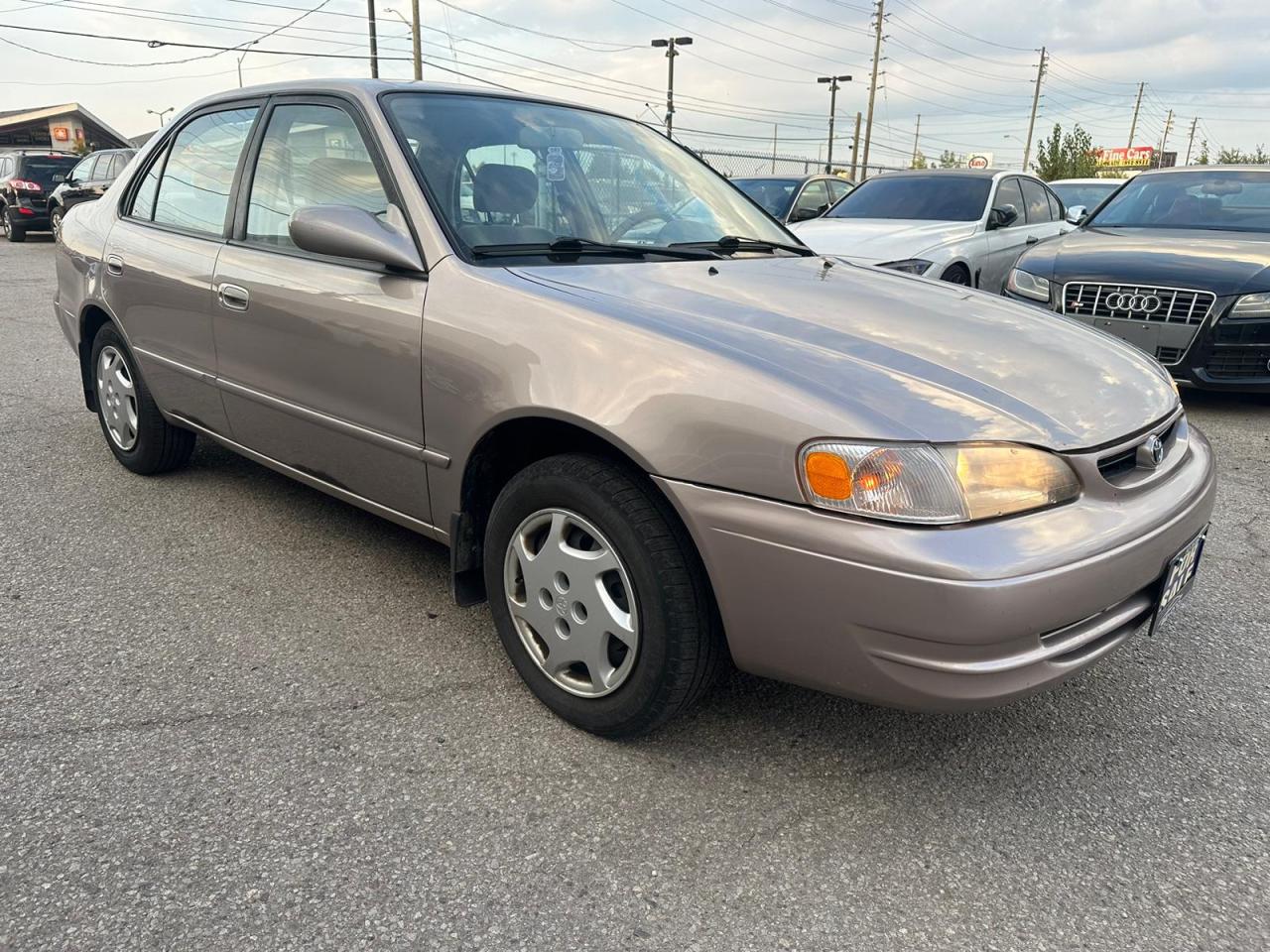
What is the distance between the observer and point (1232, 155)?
3022cm

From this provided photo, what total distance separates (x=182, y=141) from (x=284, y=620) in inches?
85.1

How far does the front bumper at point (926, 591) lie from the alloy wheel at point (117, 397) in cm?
309

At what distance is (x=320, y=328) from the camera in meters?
2.81

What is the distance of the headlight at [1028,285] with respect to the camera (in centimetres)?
596

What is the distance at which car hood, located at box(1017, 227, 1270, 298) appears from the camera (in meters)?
5.38

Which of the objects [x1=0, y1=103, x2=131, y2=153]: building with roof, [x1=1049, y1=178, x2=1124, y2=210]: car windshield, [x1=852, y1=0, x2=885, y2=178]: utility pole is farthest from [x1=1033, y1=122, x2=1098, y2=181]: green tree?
[x1=0, y1=103, x2=131, y2=153]: building with roof

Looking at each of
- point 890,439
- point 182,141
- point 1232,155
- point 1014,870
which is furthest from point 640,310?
point 1232,155

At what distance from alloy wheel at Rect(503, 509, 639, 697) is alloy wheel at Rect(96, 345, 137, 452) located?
8.26 feet

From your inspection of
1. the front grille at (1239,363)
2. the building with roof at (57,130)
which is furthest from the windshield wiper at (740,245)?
the building with roof at (57,130)

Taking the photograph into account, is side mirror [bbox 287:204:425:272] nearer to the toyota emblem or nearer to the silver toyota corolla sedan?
the silver toyota corolla sedan

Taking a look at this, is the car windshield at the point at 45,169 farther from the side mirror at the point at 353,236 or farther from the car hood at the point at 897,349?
the car hood at the point at 897,349

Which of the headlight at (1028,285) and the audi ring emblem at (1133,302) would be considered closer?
the audi ring emblem at (1133,302)

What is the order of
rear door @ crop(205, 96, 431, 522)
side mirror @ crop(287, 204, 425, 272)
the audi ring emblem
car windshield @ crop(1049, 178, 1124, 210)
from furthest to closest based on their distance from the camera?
car windshield @ crop(1049, 178, 1124, 210)
the audi ring emblem
rear door @ crop(205, 96, 431, 522)
side mirror @ crop(287, 204, 425, 272)

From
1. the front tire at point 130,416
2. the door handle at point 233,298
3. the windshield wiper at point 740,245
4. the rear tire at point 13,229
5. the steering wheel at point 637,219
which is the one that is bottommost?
the rear tire at point 13,229
